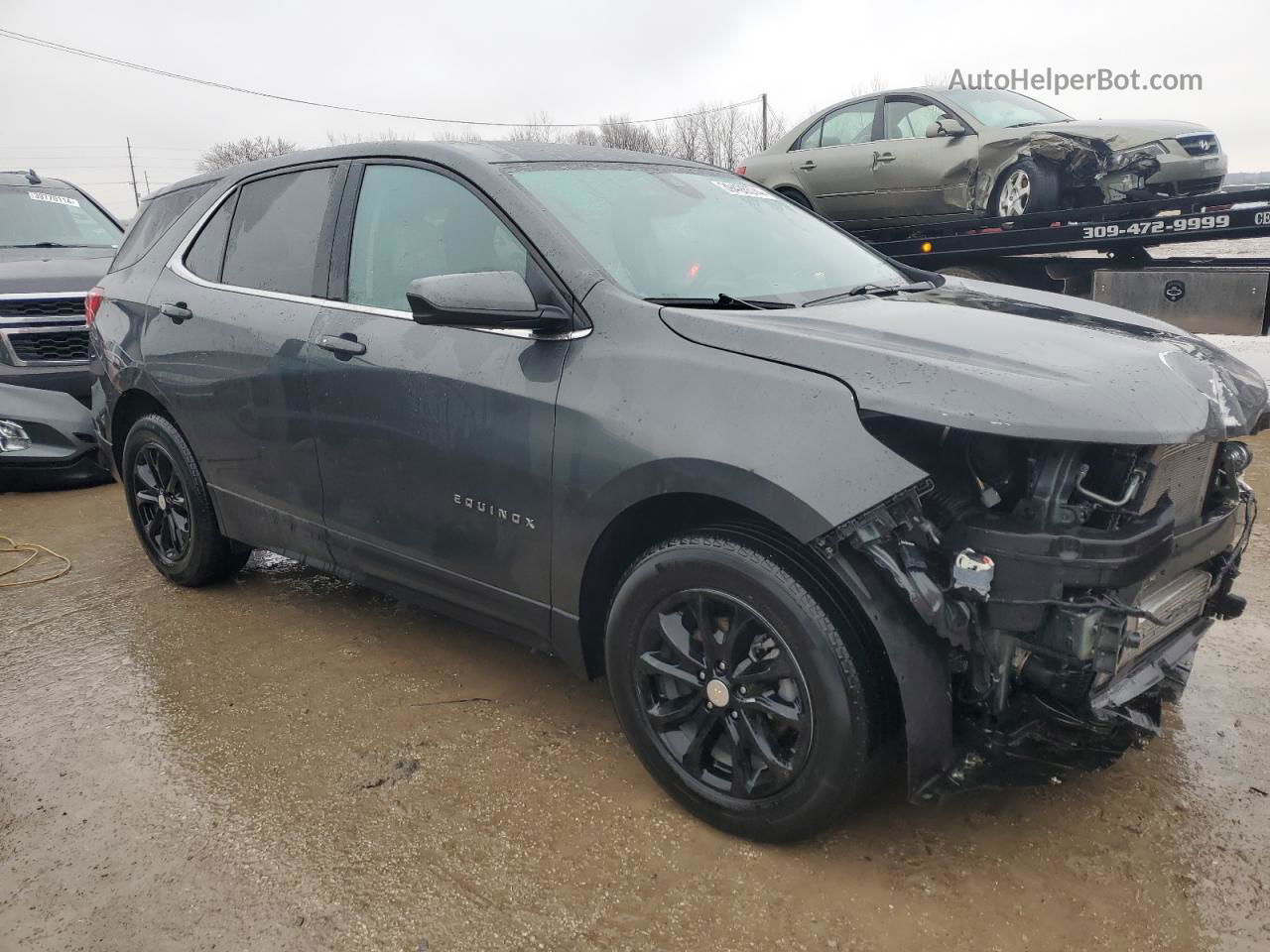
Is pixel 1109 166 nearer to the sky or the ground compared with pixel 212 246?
nearer to the sky

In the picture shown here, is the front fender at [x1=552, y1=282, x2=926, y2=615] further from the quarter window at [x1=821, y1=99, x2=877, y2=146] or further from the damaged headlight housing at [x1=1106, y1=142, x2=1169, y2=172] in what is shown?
the quarter window at [x1=821, y1=99, x2=877, y2=146]

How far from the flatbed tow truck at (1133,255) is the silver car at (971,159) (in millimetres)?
262

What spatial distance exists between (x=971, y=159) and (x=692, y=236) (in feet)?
20.4

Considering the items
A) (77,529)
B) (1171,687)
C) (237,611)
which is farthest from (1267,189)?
(77,529)

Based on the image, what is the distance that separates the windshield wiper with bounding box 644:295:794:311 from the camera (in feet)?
8.86

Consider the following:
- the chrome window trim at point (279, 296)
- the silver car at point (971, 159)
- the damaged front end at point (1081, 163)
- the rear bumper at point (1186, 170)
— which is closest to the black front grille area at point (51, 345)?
the chrome window trim at point (279, 296)

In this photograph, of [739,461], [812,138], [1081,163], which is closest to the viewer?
[739,461]

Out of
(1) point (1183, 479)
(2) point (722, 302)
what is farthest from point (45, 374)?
(1) point (1183, 479)

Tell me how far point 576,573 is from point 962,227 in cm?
705

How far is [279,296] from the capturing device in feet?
12.1

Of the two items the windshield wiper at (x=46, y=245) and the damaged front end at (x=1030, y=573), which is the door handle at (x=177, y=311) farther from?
the windshield wiper at (x=46, y=245)

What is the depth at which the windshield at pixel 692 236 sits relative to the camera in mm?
2941

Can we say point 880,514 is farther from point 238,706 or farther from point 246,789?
point 238,706

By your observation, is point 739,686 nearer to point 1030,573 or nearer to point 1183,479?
point 1030,573
